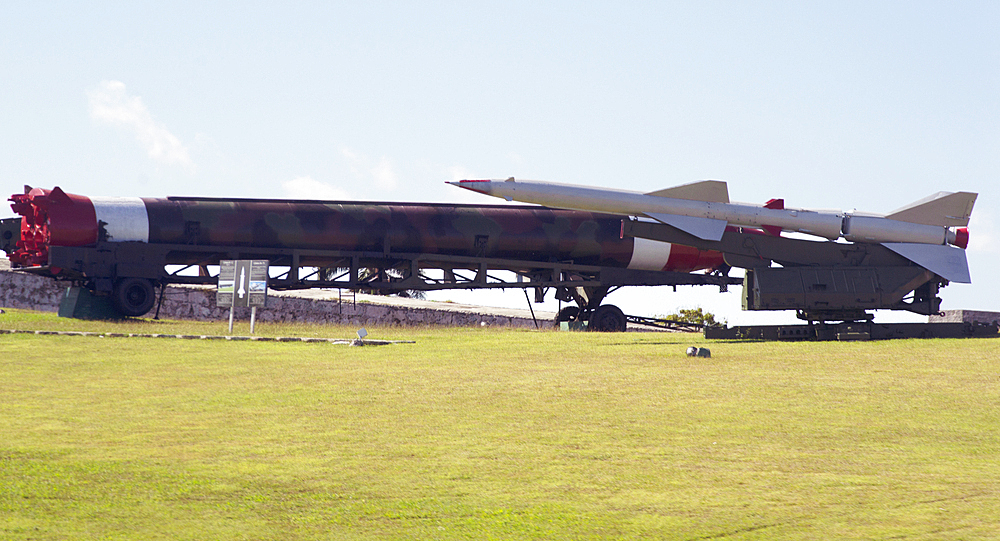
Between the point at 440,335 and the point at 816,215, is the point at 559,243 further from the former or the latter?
the point at 816,215

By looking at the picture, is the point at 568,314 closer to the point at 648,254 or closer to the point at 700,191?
the point at 648,254

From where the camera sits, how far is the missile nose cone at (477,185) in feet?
60.0

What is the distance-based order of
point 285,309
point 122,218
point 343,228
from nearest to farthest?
point 122,218 < point 343,228 < point 285,309

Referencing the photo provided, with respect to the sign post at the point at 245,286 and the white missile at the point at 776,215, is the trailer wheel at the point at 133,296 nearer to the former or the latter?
the sign post at the point at 245,286

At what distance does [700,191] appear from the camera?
18797mm

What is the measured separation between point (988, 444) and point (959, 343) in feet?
33.1

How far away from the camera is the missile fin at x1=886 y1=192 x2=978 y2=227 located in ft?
63.9

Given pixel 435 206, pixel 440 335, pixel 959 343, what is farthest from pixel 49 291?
pixel 959 343

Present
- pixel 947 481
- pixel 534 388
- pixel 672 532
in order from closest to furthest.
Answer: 1. pixel 672 532
2. pixel 947 481
3. pixel 534 388

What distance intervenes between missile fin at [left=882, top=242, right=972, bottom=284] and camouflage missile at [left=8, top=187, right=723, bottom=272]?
232 inches

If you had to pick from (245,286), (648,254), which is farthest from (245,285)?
(648,254)

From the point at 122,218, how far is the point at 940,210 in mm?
17832

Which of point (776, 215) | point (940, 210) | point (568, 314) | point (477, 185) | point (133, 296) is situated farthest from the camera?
point (568, 314)

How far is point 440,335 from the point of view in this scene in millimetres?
19938
